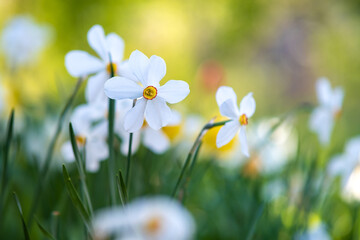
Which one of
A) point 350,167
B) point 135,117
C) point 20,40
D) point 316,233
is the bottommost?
point 316,233

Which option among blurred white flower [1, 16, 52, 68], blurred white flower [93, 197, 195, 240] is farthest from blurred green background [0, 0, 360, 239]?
blurred white flower [93, 197, 195, 240]

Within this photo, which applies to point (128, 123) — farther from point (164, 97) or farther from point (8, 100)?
point (8, 100)

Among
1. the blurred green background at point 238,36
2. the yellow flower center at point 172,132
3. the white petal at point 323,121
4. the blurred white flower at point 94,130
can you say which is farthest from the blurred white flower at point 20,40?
the blurred green background at point 238,36

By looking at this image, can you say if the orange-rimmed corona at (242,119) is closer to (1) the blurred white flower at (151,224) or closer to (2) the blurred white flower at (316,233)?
(1) the blurred white flower at (151,224)

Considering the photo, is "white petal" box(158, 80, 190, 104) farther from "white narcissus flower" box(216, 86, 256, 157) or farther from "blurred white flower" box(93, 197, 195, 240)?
"blurred white flower" box(93, 197, 195, 240)

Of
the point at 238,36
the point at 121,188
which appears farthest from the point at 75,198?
the point at 238,36

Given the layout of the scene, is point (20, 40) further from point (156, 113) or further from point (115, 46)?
point (156, 113)

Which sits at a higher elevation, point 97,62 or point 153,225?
point 97,62
